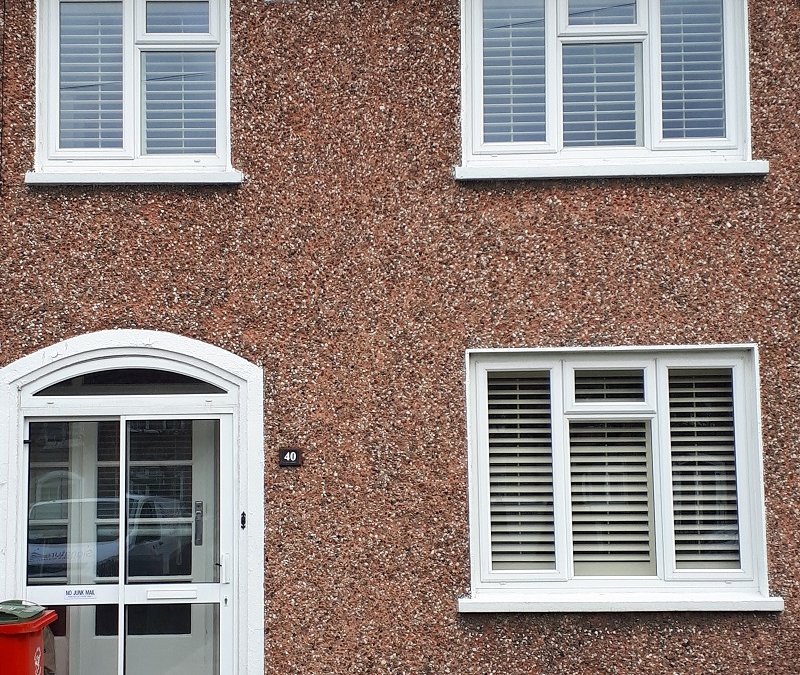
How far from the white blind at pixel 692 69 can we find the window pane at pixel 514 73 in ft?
2.59

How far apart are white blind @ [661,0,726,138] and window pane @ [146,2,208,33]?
293 centimetres

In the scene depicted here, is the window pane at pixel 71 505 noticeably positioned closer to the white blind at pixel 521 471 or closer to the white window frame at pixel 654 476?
the white window frame at pixel 654 476

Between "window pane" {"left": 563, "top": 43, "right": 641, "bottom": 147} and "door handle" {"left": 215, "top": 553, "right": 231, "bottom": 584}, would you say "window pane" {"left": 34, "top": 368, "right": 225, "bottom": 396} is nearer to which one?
"door handle" {"left": 215, "top": 553, "right": 231, "bottom": 584}

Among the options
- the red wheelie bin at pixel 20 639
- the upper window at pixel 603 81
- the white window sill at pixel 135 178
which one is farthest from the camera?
the upper window at pixel 603 81

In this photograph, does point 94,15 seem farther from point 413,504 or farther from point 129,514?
point 413,504

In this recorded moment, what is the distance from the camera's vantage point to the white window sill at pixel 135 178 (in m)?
5.80

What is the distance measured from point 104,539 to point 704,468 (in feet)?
12.0

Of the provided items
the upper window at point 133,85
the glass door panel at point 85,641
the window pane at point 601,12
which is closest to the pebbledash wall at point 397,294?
the upper window at point 133,85

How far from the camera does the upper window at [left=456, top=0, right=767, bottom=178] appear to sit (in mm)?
5984

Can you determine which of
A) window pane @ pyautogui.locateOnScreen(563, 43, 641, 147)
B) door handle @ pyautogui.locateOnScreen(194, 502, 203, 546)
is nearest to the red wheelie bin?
door handle @ pyautogui.locateOnScreen(194, 502, 203, 546)

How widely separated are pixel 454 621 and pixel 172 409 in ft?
6.95

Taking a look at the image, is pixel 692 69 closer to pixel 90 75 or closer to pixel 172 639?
pixel 90 75


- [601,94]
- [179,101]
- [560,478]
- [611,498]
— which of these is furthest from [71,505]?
[601,94]

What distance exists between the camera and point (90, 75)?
6055 mm
